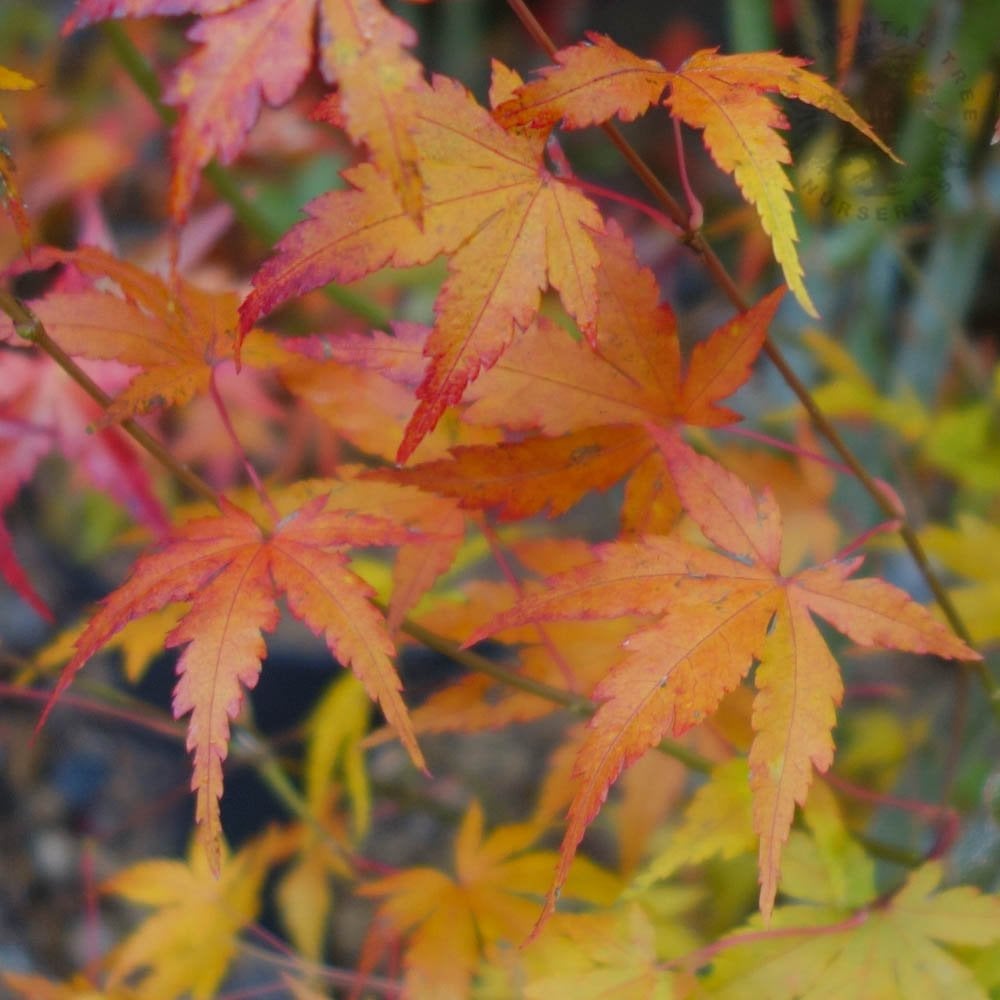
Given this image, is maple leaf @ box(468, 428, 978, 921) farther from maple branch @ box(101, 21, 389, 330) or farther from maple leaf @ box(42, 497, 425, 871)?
maple branch @ box(101, 21, 389, 330)

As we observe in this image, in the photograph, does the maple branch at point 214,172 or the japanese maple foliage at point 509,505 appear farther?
the maple branch at point 214,172

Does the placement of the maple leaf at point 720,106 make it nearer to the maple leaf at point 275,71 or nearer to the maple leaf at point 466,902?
the maple leaf at point 275,71

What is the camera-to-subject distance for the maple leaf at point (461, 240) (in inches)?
18.0

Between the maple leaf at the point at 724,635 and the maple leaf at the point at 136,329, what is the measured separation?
23cm

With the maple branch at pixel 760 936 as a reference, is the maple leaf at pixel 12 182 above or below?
above

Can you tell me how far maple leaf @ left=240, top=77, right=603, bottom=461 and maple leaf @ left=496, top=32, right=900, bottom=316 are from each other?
1.1 inches

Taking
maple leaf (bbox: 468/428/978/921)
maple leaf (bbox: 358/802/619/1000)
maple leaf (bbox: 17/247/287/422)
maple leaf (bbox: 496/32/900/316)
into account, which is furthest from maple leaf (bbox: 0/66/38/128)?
maple leaf (bbox: 358/802/619/1000)

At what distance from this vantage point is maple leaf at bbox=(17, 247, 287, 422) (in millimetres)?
579

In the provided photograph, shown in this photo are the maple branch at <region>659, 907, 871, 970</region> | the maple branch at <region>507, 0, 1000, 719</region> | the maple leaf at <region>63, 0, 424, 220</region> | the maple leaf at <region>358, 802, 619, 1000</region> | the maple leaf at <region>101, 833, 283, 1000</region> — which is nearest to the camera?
the maple leaf at <region>63, 0, 424, 220</region>

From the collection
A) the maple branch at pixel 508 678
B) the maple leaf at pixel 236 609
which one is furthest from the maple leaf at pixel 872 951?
the maple leaf at pixel 236 609

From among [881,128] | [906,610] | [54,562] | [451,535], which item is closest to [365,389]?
[451,535]

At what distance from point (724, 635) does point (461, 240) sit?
23cm

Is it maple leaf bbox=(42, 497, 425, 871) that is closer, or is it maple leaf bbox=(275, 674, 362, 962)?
maple leaf bbox=(42, 497, 425, 871)

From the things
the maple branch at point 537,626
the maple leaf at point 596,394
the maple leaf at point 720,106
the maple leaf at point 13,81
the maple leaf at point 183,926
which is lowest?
the maple leaf at point 183,926
